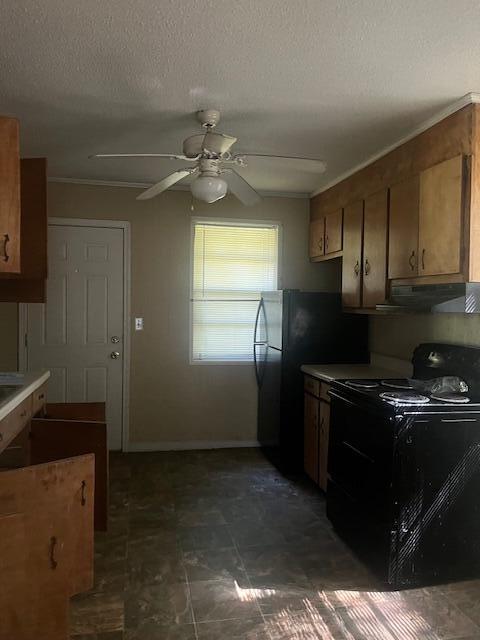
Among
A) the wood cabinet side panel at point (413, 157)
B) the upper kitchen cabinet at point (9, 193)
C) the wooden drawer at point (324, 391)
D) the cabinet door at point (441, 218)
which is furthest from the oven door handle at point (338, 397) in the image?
the upper kitchen cabinet at point (9, 193)

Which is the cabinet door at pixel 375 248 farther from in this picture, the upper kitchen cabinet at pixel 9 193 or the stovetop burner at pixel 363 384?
the upper kitchen cabinet at pixel 9 193

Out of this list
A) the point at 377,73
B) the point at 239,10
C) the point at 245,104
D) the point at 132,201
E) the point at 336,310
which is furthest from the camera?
the point at 132,201

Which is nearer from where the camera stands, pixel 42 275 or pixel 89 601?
pixel 89 601

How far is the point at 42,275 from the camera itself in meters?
2.80

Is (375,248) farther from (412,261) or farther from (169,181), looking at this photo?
(169,181)

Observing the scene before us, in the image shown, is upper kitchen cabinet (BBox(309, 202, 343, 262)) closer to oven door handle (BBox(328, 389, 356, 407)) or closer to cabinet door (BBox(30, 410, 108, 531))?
oven door handle (BBox(328, 389, 356, 407))

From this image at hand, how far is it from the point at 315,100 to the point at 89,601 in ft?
8.69

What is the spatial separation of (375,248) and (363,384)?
3.16ft

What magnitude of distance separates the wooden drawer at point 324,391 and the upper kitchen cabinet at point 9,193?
205 centimetres

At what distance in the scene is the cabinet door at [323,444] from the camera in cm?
337

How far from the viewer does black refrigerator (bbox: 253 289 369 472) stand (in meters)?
3.86

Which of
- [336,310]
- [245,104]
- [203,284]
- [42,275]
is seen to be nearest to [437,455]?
[336,310]

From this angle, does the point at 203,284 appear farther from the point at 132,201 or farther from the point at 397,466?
the point at 397,466

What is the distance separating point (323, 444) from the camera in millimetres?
3424
